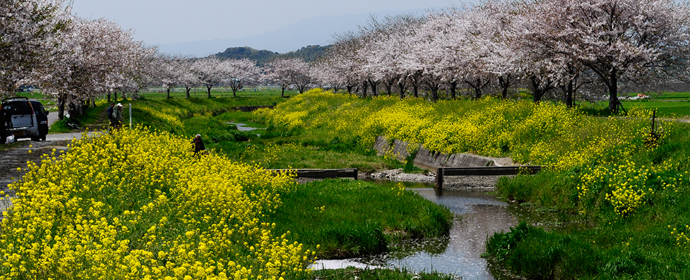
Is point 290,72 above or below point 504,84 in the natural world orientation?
above

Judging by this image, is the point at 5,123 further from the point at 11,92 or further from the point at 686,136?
the point at 686,136

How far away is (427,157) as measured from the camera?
3269 cm

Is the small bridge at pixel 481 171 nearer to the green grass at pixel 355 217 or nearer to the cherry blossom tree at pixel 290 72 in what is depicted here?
the green grass at pixel 355 217

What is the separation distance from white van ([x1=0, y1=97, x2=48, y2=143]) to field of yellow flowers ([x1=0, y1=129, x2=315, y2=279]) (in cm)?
1538

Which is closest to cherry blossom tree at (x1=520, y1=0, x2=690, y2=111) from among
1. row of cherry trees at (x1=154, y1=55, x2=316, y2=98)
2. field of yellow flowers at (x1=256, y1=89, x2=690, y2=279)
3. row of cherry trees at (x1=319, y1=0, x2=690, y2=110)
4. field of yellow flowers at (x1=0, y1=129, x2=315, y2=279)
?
row of cherry trees at (x1=319, y1=0, x2=690, y2=110)

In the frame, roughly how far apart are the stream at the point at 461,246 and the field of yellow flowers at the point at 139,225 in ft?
7.61

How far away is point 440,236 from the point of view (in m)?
16.4

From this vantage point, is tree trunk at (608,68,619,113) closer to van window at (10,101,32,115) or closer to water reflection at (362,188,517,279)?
water reflection at (362,188,517,279)

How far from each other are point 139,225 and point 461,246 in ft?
28.3

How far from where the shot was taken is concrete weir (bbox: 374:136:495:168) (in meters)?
28.6

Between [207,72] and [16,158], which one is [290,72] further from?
[16,158]

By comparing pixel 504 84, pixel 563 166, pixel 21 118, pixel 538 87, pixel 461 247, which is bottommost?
pixel 461 247

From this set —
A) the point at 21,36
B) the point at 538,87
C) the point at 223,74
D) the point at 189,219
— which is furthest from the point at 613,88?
the point at 223,74

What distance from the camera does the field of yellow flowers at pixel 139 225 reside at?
7.19 meters
